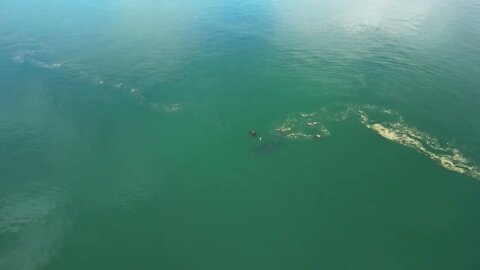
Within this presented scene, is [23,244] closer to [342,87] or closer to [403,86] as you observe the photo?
[342,87]

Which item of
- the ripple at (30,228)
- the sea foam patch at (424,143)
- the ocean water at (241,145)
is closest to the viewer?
the ripple at (30,228)

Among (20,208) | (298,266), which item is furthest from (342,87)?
(20,208)

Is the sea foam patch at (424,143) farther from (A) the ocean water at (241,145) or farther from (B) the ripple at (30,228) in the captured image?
(B) the ripple at (30,228)

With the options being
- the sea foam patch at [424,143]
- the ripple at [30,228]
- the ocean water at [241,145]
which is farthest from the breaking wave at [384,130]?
the ripple at [30,228]

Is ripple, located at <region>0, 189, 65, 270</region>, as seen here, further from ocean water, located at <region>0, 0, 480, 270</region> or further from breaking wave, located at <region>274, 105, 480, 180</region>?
breaking wave, located at <region>274, 105, 480, 180</region>

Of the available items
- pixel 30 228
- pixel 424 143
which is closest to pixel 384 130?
pixel 424 143

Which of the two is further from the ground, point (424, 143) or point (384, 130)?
point (384, 130)

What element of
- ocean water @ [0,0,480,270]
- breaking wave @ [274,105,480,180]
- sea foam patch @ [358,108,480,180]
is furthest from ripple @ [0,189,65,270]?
sea foam patch @ [358,108,480,180]

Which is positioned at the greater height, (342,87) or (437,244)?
(342,87)

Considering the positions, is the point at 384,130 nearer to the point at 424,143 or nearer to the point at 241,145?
the point at 424,143
